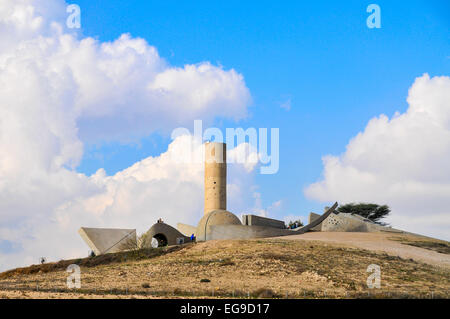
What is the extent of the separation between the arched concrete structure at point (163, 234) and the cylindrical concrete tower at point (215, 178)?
4.21m

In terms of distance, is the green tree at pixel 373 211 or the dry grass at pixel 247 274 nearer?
the dry grass at pixel 247 274

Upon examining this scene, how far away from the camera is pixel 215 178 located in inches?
1953

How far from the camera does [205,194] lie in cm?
5019

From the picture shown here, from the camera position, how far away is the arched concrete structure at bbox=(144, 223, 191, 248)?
4450 cm

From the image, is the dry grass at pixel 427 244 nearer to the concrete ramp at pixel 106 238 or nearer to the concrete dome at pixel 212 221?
the concrete dome at pixel 212 221

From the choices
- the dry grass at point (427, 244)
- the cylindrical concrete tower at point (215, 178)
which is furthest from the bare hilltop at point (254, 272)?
the cylindrical concrete tower at point (215, 178)

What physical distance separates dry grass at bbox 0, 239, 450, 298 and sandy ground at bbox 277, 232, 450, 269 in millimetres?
2237

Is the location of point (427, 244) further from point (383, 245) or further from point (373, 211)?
point (373, 211)

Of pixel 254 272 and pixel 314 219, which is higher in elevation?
pixel 314 219

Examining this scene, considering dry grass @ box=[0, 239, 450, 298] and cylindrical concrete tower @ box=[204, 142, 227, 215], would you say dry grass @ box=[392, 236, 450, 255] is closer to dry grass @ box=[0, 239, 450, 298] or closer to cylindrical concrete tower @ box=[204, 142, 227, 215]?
dry grass @ box=[0, 239, 450, 298]

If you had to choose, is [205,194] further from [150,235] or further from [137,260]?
[137,260]

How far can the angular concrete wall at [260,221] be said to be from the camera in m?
45.9

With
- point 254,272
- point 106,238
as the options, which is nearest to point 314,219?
point 106,238

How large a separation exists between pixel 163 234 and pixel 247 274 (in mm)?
19271
